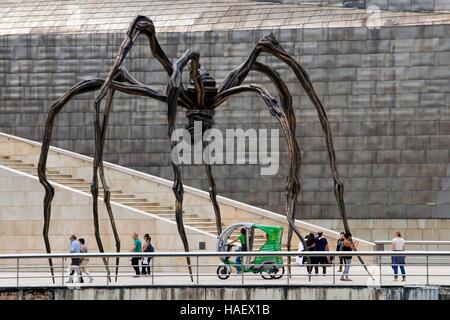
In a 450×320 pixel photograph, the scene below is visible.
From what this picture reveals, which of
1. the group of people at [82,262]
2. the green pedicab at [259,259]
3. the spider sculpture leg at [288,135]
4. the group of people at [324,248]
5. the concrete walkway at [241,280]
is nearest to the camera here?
the concrete walkway at [241,280]

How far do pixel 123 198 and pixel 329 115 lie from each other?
6.60 metres

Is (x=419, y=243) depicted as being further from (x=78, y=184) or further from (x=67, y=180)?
(x=67, y=180)

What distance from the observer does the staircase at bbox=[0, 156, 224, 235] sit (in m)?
43.6

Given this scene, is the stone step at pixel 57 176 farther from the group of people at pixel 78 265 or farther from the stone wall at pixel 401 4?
the group of people at pixel 78 265

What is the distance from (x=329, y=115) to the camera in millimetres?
47000

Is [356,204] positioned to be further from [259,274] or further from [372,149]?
[259,274]

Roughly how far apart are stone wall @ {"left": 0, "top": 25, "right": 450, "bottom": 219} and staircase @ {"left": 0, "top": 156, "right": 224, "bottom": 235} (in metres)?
2.26

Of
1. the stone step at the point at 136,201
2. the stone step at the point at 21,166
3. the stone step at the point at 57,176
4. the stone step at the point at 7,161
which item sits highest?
the stone step at the point at 7,161

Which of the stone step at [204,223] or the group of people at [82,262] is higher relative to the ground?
the stone step at [204,223]

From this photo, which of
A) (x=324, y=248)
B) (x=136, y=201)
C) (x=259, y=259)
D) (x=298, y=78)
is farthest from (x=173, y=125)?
(x=136, y=201)

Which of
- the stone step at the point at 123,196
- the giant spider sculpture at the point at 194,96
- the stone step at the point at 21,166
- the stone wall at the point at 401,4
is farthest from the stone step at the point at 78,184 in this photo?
the giant spider sculpture at the point at 194,96

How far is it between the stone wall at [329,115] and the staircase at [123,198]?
2.26 m

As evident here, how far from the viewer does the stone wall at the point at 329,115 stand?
152 ft
